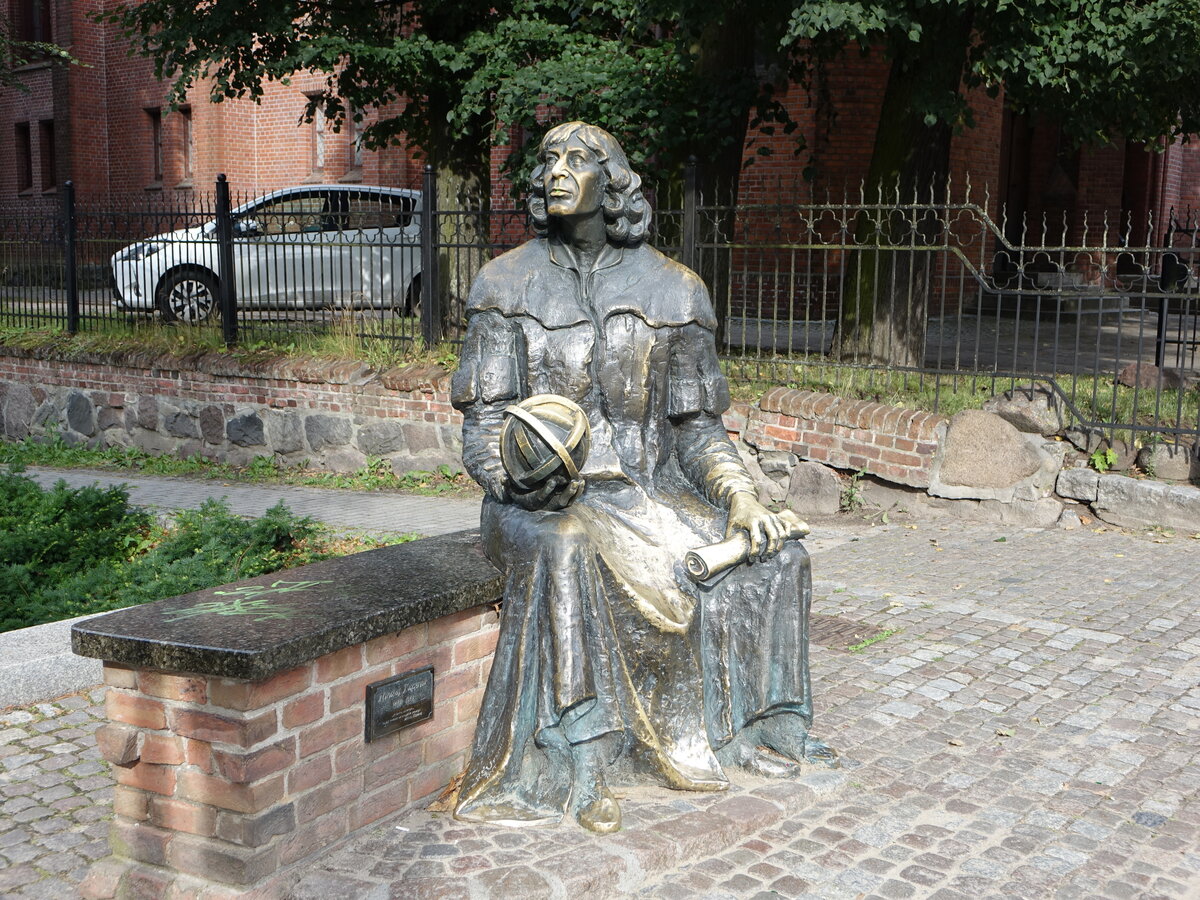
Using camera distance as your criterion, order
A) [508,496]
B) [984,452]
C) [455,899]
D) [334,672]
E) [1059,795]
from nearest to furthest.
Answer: [455,899], [334,672], [508,496], [1059,795], [984,452]

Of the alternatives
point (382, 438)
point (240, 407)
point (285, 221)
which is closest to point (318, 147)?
point (285, 221)

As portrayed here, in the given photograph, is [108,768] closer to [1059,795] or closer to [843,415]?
[1059,795]

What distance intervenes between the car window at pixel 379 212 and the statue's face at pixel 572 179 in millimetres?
6327

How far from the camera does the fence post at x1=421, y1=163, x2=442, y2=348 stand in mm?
10344

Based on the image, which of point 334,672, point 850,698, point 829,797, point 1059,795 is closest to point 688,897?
point 829,797

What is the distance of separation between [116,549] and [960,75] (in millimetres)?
6722

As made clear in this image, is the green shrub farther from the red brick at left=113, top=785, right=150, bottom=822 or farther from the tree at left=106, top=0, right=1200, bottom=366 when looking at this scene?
the tree at left=106, top=0, right=1200, bottom=366

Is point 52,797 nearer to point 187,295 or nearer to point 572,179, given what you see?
point 572,179

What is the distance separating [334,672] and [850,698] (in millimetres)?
2335

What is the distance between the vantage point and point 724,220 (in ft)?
31.1

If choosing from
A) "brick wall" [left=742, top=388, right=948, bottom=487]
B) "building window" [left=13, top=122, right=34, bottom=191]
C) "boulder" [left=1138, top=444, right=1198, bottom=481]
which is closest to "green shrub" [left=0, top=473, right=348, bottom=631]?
"brick wall" [left=742, top=388, right=948, bottom=487]

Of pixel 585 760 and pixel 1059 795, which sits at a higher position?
pixel 585 760

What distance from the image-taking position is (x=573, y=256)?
406 cm

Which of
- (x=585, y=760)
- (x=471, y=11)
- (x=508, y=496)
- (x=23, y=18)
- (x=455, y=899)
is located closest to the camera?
(x=455, y=899)
